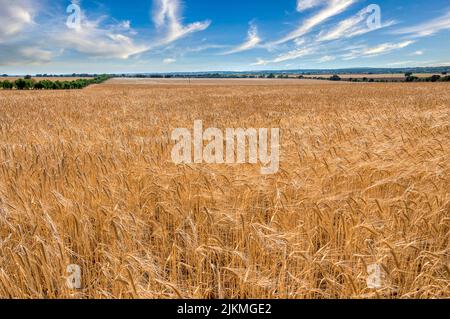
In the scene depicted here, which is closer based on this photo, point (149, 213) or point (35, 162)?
point (149, 213)

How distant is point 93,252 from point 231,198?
1292 millimetres

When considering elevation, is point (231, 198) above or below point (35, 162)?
below

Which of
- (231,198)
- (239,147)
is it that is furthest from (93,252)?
(239,147)

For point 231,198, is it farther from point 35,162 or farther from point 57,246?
point 35,162

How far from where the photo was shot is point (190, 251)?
209 centimetres

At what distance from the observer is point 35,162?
3.78 meters
